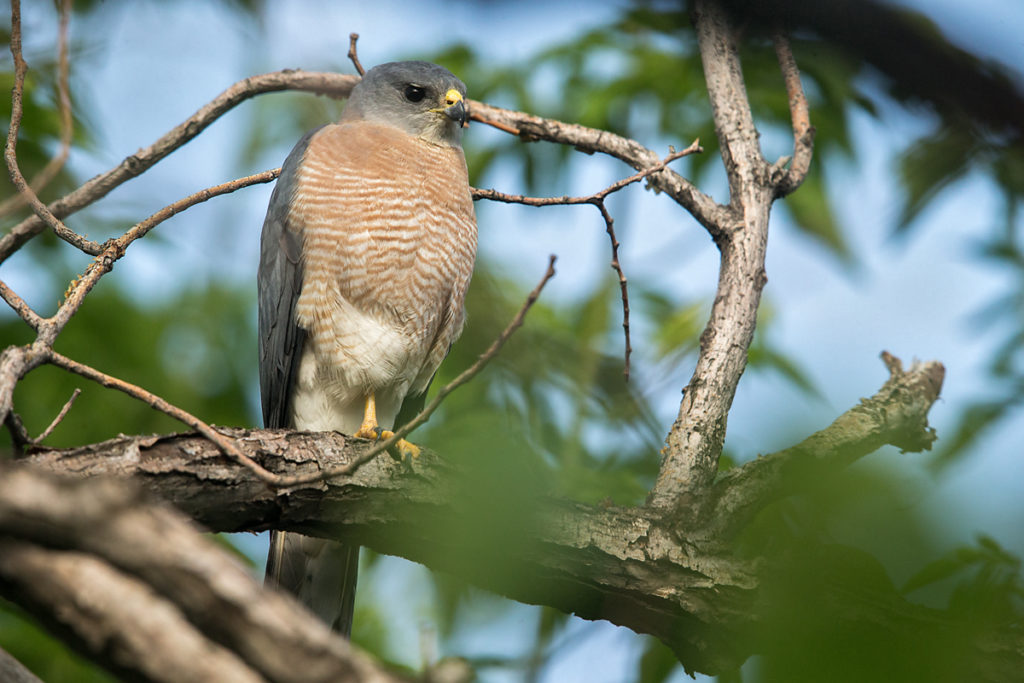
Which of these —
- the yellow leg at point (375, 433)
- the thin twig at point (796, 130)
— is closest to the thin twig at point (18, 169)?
the yellow leg at point (375, 433)

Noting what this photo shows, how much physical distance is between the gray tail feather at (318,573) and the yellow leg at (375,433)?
0.48m

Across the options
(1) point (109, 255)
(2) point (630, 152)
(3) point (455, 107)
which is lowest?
(1) point (109, 255)

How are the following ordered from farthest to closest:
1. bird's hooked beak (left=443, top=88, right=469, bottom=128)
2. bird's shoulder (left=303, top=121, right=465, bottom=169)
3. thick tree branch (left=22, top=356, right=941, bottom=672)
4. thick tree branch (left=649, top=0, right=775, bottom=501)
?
bird's hooked beak (left=443, top=88, right=469, bottom=128) → bird's shoulder (left=303, top=121, right=465, bottom=169) → thick tree branch (left=649, top=0, right=775, bottom=501) → thick tree branch (left=22, top=356, right=941, bottom=672)

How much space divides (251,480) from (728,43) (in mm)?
2458

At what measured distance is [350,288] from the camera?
12.3 feet

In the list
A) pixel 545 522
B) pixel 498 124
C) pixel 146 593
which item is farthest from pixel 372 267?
pixel 146 593

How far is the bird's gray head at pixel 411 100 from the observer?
4398 millimetres

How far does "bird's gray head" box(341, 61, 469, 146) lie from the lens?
14.4 feet

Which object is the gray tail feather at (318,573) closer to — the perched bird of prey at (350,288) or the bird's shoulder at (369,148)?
the perched bird of prey at (350,288)

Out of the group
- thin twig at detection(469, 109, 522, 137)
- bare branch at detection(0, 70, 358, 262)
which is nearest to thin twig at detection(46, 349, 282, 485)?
bare branch at detection(0, 70, 358, 262)

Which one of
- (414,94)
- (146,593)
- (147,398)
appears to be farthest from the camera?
(414,94)

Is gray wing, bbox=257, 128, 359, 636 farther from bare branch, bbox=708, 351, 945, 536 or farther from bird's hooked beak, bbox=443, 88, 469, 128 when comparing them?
bare branch, bbox=708, 351, 945, 536

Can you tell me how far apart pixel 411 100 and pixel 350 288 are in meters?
1.28

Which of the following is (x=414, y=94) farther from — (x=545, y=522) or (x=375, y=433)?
(x=545, y=522)
